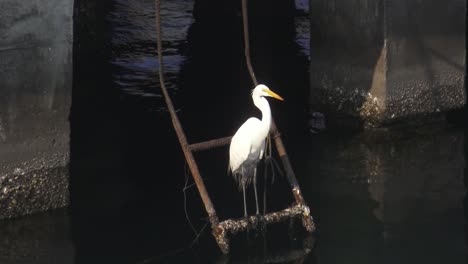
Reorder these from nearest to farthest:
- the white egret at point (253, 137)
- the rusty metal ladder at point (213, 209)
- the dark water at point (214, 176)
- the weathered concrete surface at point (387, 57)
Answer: the rusty metal ladder at point (213, 209)
the white egret at point (253, 137)
the dark water at point (214, 176)
the weathered concrete surface at point (387, 57)

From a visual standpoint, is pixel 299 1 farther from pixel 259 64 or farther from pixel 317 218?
pixel 317 218

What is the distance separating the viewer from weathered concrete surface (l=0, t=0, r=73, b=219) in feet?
24.4

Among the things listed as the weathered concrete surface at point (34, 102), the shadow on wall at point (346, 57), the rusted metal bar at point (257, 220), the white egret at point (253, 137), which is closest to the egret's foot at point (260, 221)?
the rusted metal bar at point (257, 220)

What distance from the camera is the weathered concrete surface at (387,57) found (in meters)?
10.2

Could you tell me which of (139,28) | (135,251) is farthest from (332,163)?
(139,28)

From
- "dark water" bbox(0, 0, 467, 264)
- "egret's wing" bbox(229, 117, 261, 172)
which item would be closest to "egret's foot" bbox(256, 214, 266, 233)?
"dark water" bbox(0, 0, 467, 264)

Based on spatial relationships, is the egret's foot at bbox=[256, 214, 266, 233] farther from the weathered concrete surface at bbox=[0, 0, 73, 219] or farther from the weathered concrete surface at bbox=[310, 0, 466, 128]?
the weathered concrete surface at bbox=[310, 0, 466, 128]

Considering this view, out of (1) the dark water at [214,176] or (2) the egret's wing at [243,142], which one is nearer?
(2) the egret's wing at [243,142]

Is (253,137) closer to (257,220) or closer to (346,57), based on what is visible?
(257,220)

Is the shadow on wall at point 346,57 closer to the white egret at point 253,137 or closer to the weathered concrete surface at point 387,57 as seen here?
the weathered concrete surface at point 387,57

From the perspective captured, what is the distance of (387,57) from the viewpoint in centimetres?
1013

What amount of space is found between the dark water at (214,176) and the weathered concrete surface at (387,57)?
344mm

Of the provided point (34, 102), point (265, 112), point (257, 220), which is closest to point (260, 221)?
point (257, 220)

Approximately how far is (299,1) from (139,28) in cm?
322
